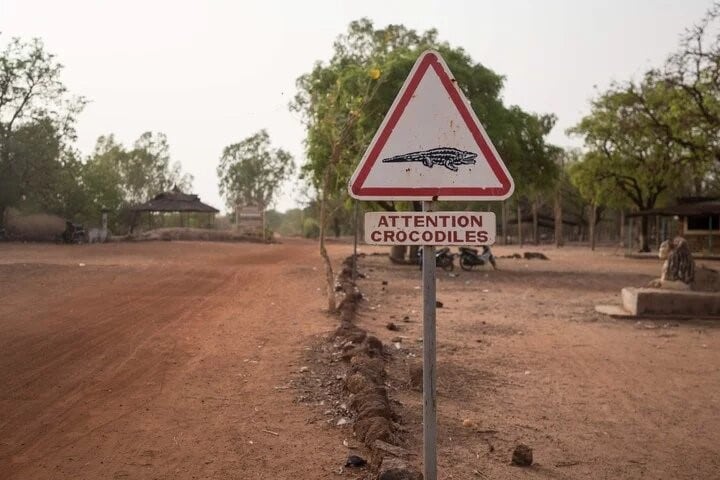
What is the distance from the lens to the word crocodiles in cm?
334

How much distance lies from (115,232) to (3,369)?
41.6 m

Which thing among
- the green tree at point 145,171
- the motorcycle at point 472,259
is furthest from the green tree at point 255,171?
the motorcycle at point 472,259

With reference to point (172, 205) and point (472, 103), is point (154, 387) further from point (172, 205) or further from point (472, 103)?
point (172, 205)

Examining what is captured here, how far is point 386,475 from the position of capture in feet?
13.1

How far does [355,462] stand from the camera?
459 cm

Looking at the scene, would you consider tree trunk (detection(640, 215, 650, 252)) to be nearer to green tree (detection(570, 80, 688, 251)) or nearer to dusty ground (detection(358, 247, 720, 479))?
green tree (detection(570, 80, 688, 251))

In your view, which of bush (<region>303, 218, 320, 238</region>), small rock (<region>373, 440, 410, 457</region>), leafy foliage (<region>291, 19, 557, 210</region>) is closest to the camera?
small rock (<region>373, 440, 410, 457</region>)

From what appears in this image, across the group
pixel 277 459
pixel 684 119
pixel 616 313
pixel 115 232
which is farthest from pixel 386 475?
pixel 115 232

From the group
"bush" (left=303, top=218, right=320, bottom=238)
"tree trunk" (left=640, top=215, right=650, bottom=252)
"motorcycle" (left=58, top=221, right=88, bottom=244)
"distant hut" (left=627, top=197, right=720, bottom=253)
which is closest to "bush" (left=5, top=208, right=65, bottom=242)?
"motorcycle" (left=58, top=221, right=88, bottom=244)

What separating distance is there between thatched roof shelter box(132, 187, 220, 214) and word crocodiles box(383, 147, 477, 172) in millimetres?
44580

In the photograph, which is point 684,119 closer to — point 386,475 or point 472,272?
point 472,272

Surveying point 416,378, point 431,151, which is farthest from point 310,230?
point 431,151

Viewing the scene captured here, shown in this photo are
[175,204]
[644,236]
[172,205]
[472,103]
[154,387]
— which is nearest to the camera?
[154,387]

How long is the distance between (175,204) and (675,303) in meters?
39.4
